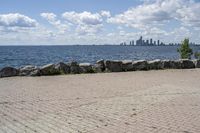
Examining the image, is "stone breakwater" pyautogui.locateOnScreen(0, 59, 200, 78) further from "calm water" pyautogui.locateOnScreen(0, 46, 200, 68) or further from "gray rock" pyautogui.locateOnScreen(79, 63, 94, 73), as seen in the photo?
"calm water" pyautogui.locateOnScreen(0, 46, 200, 68)

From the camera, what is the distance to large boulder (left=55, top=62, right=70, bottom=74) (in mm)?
15516

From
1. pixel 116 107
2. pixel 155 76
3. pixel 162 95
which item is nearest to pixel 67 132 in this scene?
pixel 116 107

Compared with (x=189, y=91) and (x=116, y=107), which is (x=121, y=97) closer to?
(x=116, y=107)

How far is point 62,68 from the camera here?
15.6 meters

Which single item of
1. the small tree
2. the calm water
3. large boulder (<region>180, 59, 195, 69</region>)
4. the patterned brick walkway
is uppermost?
the small tree

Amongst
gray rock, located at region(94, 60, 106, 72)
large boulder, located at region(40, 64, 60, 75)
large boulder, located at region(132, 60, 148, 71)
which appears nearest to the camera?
large boulder, located at region(40, 64, 60, 75)

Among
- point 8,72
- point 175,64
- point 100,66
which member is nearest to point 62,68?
point 100,66

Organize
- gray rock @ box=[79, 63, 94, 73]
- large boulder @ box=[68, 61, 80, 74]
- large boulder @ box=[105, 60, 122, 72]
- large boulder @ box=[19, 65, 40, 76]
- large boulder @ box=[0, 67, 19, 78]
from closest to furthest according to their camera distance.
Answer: large boulder @ box=[0, 67, 19, 78]
large boulder @ box=[19, 65, 40, 76]
large boulder @ box=[68, 61, 80, 74]
gray rock @ box=[79, 63, 94, 73]
large boulder @ box=[105, 60, 122, 72]

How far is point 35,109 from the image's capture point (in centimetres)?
799

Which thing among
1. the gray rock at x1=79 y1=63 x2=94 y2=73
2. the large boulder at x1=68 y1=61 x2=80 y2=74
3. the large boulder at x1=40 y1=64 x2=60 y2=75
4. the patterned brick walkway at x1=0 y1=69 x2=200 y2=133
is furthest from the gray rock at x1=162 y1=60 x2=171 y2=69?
the large boulder at x1=40 y1=64 x2=60 y2=75

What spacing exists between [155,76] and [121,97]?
18.3ft

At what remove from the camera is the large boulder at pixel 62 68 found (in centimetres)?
1552

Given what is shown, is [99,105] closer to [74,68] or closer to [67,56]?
[74,68]

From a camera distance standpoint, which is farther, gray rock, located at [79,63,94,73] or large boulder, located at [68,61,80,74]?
gray rock, located at [79,63,94,73]
